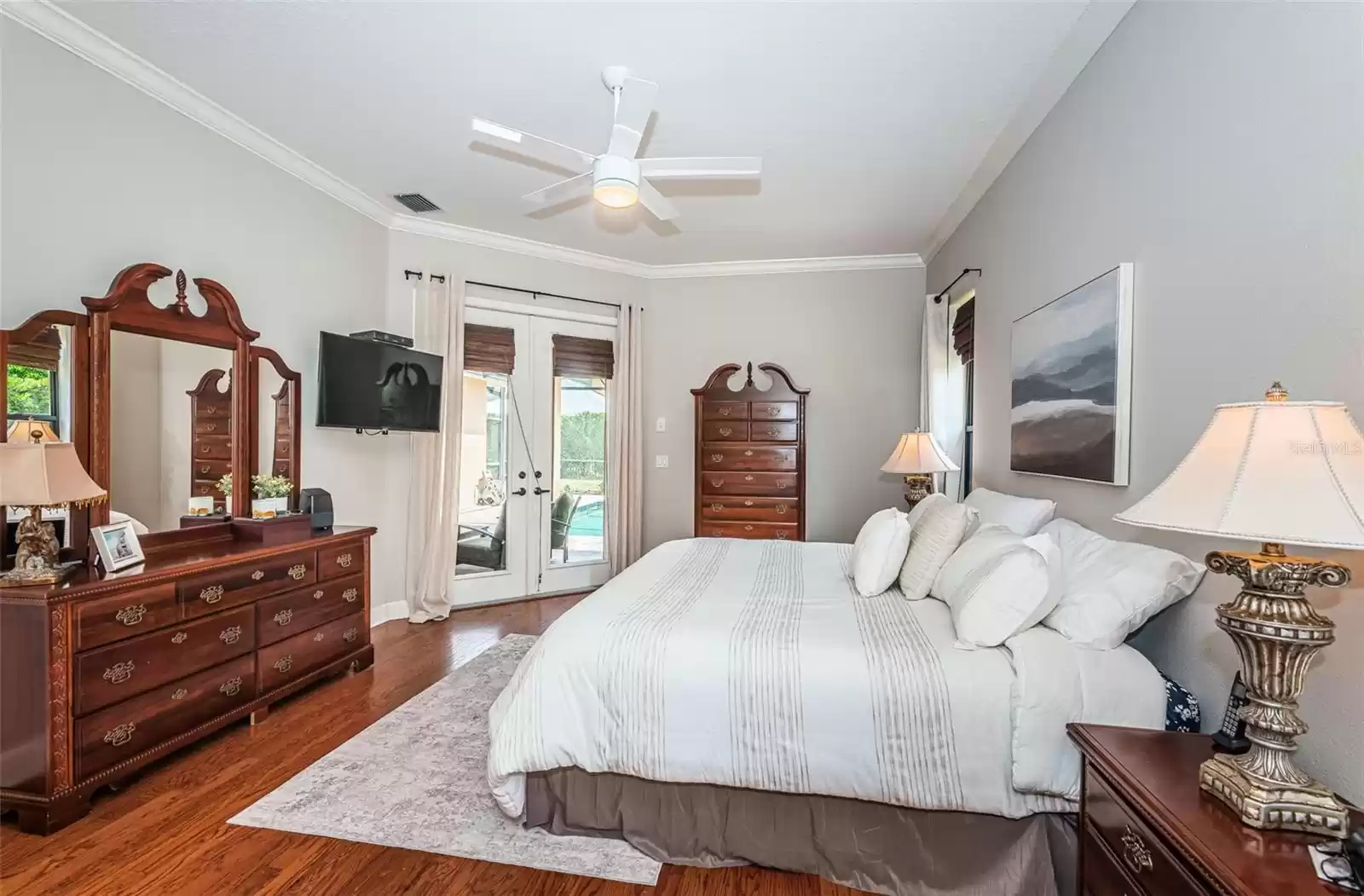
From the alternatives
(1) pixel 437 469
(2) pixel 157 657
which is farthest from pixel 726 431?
(2) pixel 157 657

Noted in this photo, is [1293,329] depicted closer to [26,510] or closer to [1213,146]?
[1213,146]

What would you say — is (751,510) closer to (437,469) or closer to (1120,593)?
(437,469)

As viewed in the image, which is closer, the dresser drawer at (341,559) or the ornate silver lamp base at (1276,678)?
the ornate silver lamp base at (1276,678)

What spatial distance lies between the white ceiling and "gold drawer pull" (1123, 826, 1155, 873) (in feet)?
8.12

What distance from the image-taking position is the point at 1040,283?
2660 mm

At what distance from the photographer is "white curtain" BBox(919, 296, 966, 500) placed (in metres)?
4.07

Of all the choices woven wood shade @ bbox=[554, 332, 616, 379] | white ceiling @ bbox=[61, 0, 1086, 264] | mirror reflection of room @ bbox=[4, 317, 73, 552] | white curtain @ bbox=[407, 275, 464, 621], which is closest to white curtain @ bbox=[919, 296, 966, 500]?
white ceiling @ bbox=[61, 0, 1086, 264]

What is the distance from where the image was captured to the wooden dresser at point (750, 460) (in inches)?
180

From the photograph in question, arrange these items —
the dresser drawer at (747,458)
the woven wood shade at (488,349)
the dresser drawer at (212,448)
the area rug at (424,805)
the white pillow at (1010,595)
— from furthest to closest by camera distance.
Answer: the dresser drawer at (747,458), the woven wood shade at (488,349), the dresser drawer at (212,448), the area rug at (424,805), the white pillow at (1010,595)

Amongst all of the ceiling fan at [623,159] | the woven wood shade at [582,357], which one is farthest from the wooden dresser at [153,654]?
the woven wood shade at [582,357]

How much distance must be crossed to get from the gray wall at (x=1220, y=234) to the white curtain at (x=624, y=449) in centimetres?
312

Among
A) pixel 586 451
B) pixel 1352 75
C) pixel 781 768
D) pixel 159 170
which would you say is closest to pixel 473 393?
pixel 586 451

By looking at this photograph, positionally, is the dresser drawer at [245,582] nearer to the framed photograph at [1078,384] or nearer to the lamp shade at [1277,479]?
the lamp shade at [1277,479]

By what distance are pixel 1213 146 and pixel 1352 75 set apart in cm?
40
